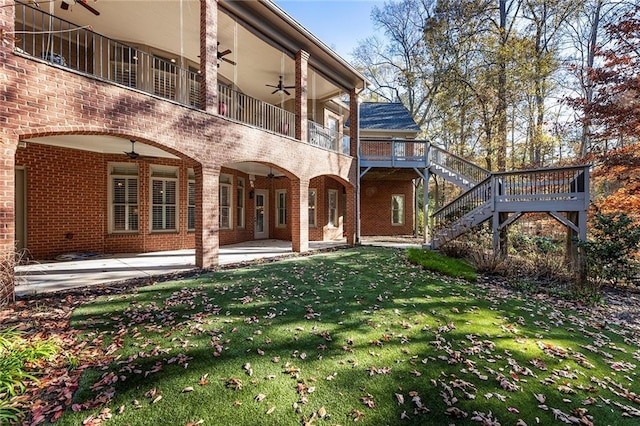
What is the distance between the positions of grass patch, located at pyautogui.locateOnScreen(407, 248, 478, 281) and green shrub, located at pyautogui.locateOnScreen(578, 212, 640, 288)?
2.49 m

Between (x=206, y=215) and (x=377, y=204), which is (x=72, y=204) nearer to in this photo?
(x=206, y=215)

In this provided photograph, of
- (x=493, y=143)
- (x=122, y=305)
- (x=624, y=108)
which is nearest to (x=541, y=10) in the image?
(x=493, y=143)

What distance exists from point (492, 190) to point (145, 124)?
9792 mm

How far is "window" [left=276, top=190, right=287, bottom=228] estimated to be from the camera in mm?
14984

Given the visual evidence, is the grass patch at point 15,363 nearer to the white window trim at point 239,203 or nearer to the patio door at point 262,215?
the white window trim at point 239,203

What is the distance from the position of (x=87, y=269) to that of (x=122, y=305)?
3125 millimetres

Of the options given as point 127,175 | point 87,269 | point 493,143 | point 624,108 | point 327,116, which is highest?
point 327,116

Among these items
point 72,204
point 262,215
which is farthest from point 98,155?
point 262,215

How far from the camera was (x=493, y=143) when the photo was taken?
1784 centimetres

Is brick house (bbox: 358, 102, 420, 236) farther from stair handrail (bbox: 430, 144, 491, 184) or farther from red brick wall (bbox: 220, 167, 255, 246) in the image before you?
red brick wall (bbox: 220, 167, 255, 246)

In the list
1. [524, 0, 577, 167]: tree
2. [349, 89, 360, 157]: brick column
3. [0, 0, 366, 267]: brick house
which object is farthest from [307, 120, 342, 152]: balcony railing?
[524, 0, 577, 167]: tree

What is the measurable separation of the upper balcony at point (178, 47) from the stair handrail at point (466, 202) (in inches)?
208

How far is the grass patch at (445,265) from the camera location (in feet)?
25.0

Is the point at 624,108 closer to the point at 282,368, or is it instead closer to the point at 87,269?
the point at 282,368
